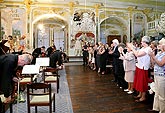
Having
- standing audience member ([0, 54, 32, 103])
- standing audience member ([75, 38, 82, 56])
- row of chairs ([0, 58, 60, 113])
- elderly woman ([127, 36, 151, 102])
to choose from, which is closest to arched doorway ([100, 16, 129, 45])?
standing audience member ([75, 38, 82, 56])

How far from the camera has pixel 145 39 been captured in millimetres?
5117

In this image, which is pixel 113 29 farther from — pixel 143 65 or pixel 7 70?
pixel 7 70

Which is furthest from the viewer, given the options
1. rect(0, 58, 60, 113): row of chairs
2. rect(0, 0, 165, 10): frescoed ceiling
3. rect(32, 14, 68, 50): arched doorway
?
rect(32, 14, 68, 50): arched doorway

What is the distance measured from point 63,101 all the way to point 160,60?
9.06ft

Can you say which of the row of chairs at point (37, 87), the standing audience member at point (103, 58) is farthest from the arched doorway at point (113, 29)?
the row of chairs at point (37, 87)

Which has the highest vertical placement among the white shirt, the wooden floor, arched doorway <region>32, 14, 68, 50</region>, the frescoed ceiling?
the frescoed ceiling

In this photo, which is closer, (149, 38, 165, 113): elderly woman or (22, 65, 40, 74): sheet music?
(149, 38, 165, 113): elderly woman

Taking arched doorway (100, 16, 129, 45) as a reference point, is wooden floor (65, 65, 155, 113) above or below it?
below

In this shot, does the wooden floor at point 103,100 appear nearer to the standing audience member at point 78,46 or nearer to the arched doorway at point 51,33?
the standing audience member at point 78,46

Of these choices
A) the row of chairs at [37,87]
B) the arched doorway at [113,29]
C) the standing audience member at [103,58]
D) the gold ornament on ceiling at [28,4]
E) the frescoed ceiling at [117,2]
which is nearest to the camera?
the row of chairs at [37,87]

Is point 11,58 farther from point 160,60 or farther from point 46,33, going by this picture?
point 46,33

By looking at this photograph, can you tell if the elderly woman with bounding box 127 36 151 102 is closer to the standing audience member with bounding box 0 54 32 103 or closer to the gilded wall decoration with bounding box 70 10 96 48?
the standing audience member with bounding box 0 54 32 103

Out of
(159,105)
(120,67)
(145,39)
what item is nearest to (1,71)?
(159,105)

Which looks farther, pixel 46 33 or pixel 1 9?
pixel 46 33
